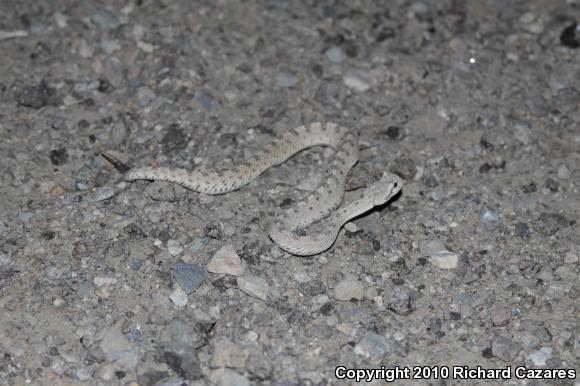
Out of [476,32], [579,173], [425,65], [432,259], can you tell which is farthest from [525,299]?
[476,32]

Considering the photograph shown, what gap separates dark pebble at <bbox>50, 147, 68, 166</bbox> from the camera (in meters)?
9.98

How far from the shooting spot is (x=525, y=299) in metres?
8.50

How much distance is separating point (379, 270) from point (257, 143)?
116 inches

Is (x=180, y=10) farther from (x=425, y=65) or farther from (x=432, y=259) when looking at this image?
(x=432, y=259)

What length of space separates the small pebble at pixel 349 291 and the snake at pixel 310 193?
0.62 m

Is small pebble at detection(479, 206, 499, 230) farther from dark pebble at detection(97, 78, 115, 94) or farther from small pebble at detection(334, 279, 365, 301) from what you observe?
dark pebble at detection(97, 78, 115, 94)

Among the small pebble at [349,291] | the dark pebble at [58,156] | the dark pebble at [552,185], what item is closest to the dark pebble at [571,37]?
the dark pebble at [552,185]

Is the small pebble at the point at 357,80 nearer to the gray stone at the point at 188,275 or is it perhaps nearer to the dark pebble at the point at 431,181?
the dark pebble at the point at 431,181

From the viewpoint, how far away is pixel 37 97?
35.6ft

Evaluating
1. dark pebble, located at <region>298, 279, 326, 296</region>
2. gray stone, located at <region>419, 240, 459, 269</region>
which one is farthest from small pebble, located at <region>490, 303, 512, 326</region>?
dark pebble, located at <region>298, 279, 326, 296</region>

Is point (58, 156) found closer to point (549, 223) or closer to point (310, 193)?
point (310, 193)

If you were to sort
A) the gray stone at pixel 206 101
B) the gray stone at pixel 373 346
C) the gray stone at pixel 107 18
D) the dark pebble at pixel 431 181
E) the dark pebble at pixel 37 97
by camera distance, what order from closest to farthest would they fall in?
the gray stone at pixel 373 346, the dark pebble at pixel 431 181, the dark pebble at pixel 37 97, the gray stone at pixel 206 101, the gray stone at pixel 107 18

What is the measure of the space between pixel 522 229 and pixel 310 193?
285 cm

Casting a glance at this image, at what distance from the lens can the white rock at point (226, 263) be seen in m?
8.55
